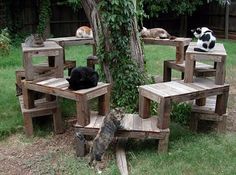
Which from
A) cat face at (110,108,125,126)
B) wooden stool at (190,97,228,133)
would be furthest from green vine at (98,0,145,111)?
cat face at (110,108,125,126)

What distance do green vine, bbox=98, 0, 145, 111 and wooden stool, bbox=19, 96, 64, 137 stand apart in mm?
912

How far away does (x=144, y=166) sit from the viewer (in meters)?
4.35

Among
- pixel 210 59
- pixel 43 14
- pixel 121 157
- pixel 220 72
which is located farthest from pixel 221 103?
pixel 43 14

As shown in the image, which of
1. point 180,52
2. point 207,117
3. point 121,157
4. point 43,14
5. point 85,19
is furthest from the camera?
point 85,19

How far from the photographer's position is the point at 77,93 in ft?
14.8

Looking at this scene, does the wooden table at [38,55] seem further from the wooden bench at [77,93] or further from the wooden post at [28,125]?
the wooden post at [28,125]

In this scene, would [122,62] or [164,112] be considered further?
[122,62]

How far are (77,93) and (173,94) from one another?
1159 millimetres

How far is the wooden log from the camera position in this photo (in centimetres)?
419

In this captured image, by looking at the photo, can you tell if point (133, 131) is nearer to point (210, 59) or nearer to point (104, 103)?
point (104, 103)

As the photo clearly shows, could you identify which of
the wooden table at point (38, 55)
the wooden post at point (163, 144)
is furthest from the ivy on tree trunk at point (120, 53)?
the wooden post at point (163, 144)

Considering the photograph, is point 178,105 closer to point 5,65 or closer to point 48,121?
point 48,121

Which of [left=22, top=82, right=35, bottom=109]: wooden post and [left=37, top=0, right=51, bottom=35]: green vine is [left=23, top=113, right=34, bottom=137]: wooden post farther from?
[left=37, top=0, right=51, bottom=35]: green vine

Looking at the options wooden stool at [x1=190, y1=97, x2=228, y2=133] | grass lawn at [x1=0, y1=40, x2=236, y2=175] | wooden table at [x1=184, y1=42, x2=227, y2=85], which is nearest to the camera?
grass lawn at [x1=0, y1=40, x2=236, y2=175]
